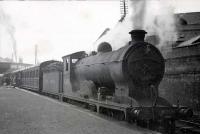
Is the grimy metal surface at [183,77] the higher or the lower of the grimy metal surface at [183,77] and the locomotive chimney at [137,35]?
the lower

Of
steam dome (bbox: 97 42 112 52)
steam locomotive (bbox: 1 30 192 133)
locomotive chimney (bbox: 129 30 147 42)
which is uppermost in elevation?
locomotive chimney (bbox: 129 30 147 42)

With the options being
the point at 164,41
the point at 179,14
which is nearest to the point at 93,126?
the point at 164,41


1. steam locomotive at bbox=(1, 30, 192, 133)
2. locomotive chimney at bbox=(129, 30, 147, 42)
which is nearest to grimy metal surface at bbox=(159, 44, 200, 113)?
steam locomotive at bbox=(1, 30, 192, 133)

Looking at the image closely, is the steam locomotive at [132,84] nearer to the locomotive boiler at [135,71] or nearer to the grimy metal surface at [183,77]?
the locomotive boiler at [135,71]

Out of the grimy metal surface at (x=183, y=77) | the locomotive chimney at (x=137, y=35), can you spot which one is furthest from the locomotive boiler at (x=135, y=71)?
the grimy metal surface at (x=183, y=77)

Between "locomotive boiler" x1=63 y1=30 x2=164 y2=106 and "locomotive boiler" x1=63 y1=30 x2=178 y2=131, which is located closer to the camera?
"locomotive boiler" x1=63 y1=30 x2=178 y2=131

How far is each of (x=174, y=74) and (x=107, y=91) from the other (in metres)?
6.77

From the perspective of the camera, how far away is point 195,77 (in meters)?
14.4

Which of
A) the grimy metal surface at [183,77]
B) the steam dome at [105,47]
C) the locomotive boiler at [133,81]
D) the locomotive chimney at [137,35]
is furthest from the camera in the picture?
the grimy metal surface at [183,77]

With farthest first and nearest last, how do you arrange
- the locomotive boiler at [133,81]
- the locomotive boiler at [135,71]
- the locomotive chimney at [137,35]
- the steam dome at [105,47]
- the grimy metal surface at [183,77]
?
the grimy metal surface at [183,77], the steam dome at [105,47], the locomotive chimney at [137,35], the locomotive boiler at [135,71], the locomotive boiler at [133,81]

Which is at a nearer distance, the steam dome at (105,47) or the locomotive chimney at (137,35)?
the locomotive chimney at (137,35)

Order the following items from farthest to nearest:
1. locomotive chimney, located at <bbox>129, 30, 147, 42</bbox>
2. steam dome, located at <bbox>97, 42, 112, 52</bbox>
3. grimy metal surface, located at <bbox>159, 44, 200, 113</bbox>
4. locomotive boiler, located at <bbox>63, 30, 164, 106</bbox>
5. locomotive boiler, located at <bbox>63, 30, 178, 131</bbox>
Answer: grimy metal surface, located at <bbox>159, 44, 200, 113</bbox> < steam dome, located at <bbox>97, 42, 112, 52</bbox> < locomotive chimney, located at <bbox>129, 30, 147, 42</bbox> < locomotive boiler, located at <bbox>63, 30, 164, 106</bbox> < locomotive boiler, located at <bbox>63, 30, 178, 131</bbox>

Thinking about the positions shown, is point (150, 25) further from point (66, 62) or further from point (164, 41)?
point (66, 62)

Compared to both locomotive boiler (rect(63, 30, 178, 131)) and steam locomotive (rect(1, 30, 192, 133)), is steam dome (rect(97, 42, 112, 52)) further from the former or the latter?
locomotive boiler (rect(63, 30, 178, 131))
